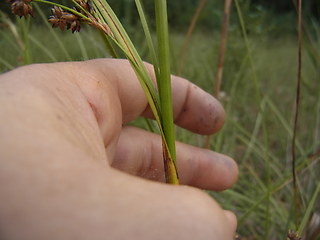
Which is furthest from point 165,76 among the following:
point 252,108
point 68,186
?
point 252,108

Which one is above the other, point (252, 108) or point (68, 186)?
point (68, 186)

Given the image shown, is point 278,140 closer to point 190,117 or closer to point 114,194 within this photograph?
point 190,117

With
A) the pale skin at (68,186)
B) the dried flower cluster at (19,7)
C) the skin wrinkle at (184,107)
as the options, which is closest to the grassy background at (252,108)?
the skin wrinkle at (184,107)

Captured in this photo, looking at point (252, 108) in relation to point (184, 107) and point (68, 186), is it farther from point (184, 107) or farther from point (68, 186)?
point (68, 186)

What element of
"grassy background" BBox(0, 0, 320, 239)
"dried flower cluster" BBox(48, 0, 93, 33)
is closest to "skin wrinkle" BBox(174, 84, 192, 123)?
"grassy background" BBox(0, 0, 320, 239)

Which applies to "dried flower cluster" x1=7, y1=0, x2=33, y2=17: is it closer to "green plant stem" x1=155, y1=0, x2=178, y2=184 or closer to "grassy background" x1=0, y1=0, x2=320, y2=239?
"green plant stem" x1=155, y1=0, x2=178, y2=184

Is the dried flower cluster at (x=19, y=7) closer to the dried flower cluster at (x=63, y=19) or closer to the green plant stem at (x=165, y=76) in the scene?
the dried flower cluster at (x=63, y=19)
